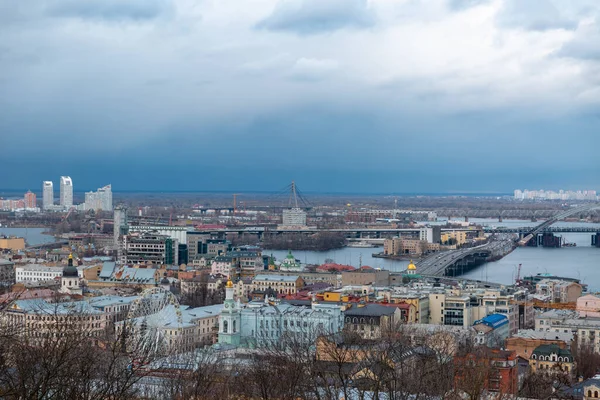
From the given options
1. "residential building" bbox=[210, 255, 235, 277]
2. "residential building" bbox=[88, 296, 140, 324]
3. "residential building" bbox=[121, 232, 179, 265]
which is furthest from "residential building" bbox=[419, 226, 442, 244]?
"residential building" bbox=[88, 296, 140, 324]

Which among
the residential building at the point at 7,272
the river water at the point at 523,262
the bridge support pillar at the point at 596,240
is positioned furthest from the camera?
the bridge support pillar at the point at 596,240

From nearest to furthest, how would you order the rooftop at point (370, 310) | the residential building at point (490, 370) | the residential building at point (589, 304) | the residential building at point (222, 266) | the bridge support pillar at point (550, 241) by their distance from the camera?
the residential building at point (490, 370) → the rooftop at point (370, 310) → the residential building at point (589, 304) → the residential building at point (222, 266) → the bridge support pillar at point (550, 241)

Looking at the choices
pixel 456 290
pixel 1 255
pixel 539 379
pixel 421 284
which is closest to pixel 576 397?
pixel 539 379

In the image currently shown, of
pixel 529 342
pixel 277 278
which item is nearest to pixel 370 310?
pixel 529 342

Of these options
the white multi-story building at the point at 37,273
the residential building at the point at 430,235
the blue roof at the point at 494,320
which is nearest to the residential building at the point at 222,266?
the white multi-story building at the point at 37,273

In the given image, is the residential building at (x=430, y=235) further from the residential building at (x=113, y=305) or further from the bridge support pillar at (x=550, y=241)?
the residential building at (x=113, y=305)

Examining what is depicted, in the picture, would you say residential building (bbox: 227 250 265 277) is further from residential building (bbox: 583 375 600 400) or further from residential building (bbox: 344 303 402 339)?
residential building (bbox: 583 375 600 400)
